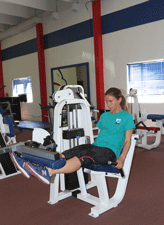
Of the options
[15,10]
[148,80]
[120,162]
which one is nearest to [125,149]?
[120,162]

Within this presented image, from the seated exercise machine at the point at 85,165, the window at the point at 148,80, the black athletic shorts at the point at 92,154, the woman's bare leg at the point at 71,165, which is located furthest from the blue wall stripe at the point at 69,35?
the woman's bare leg at the point at 71,165

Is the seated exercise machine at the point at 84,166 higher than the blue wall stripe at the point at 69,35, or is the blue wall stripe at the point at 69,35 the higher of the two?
the blue wall stripe at the point at 69,35

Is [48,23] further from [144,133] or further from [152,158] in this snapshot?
[152,158]

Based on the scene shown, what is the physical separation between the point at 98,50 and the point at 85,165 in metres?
4.83

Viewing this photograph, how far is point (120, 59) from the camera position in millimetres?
6035

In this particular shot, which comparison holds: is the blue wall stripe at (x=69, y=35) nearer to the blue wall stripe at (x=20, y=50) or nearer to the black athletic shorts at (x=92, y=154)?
the blue wall stripe at (x=20, y=50)

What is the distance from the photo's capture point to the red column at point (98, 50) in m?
6.25

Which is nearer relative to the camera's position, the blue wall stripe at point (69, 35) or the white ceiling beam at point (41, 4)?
the white ceiling beam at point (41, 4)

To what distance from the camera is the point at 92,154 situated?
6.63ft

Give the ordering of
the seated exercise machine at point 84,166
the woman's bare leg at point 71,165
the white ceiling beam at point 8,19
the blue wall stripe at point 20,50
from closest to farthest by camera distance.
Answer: the woman's bare leg at point 71,165
the seated exercise machine at point 84,166
the white ceiling beam at point 8,19
the blue wall stripe at point 20,50

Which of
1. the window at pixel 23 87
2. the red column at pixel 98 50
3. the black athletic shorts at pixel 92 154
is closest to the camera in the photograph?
the black athletic shorts at pixel 92 154

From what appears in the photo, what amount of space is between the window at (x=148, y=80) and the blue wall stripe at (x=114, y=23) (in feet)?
3.39

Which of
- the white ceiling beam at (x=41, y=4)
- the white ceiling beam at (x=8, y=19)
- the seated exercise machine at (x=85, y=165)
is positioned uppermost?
the white ceiling beam at (x=8, y=19)

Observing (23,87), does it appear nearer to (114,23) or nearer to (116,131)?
(114,23)
